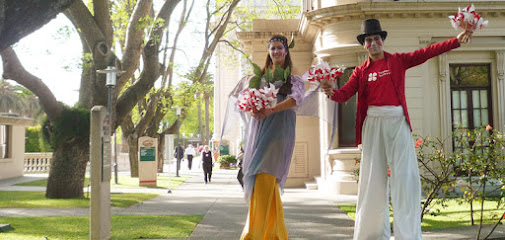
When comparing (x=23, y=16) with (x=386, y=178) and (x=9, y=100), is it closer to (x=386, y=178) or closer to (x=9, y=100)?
(x=386, y=178)

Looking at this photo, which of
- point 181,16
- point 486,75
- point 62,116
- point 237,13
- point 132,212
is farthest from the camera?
point 237,13

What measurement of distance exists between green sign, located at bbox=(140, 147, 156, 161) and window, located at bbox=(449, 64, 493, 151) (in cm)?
1096

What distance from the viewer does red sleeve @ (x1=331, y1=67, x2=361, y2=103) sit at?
4.83m

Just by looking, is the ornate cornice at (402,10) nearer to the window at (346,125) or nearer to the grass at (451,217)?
the window at (346,125)

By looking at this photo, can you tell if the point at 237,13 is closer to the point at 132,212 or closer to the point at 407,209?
the point at 132,212

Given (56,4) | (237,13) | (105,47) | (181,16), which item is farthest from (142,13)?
(237,13)

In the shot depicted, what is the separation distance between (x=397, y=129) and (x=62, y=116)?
10.8m

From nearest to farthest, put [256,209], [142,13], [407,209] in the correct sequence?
[407,209], [256,209], [142,13]

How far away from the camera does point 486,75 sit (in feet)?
46.5

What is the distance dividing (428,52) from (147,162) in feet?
50.2

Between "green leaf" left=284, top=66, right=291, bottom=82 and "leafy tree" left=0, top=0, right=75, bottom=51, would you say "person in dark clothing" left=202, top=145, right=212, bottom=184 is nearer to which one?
"leafy tree" left=0, top=0, right=75, bottom=51

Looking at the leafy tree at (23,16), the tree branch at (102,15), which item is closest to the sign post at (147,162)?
the tree branch at (102,15)

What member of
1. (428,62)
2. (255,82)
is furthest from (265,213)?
(428,62)

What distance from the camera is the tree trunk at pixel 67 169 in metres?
13.3
